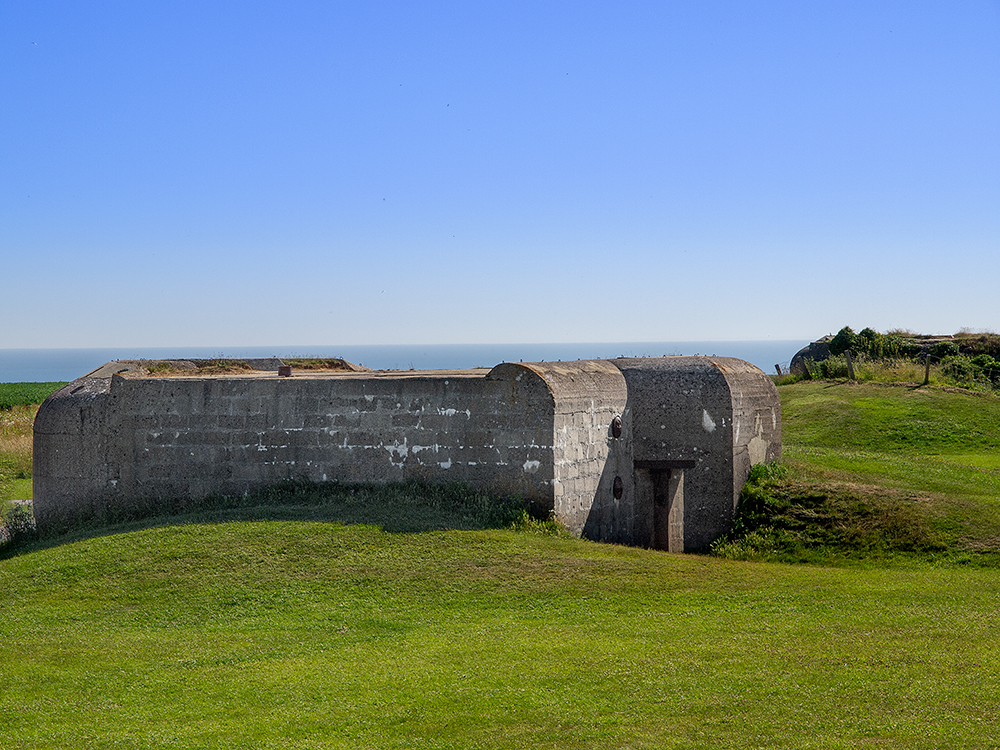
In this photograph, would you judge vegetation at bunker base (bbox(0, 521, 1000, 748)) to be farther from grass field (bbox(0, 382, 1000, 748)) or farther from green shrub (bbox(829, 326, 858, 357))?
green shrub (bbox(829, 326, 858, 357))

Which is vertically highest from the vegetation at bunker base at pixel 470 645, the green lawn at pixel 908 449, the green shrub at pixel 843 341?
the green shrub at pixel 843 341

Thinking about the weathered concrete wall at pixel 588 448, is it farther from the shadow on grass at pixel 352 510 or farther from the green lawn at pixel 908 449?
the green lawn at pixel 908 449

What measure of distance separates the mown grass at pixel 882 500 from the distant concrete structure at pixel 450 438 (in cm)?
85

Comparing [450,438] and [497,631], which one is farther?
[450,438]

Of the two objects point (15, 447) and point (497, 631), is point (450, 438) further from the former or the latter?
point (15, 447)

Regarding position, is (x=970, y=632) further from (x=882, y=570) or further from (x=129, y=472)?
(x=129, y=472)

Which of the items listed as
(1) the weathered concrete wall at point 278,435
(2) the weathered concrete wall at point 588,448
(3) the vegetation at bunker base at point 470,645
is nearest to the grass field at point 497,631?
(3) the vegetation at bunker base at point 470,645

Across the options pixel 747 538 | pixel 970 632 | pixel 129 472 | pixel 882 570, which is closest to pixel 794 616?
pixel 970 632

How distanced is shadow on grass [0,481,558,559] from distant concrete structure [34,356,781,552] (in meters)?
0.17

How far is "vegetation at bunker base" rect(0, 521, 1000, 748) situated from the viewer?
21.7 feet

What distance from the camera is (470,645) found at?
842 cm

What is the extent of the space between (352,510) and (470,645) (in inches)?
187

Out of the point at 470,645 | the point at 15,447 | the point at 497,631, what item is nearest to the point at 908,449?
the point at 497,631

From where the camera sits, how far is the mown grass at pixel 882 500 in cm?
1295
